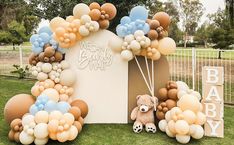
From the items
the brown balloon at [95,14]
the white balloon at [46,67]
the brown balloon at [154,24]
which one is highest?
the brown balloon at [95,14]

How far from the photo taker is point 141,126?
19.6 feet

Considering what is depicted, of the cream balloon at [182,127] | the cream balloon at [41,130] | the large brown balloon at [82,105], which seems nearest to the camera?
the cream balloon at [41,130]

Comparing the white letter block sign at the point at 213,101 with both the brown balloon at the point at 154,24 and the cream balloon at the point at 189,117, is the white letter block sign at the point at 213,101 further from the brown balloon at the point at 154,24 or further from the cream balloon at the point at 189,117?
the brown balloon at the point at 154,24

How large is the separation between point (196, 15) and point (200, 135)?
44.6 meters

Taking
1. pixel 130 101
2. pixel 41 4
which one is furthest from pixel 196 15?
pixel 130 101

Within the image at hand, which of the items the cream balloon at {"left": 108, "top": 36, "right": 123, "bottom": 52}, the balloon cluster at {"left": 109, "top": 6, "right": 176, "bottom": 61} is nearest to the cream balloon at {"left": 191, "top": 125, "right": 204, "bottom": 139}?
the balloon cluster at {"left": 109, "top": 6, "right": 176, "bottom": 61}

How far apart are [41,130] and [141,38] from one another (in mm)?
2393

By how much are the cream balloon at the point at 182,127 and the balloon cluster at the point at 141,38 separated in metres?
1.38

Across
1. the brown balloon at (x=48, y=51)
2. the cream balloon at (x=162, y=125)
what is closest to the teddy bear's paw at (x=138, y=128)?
the cream balloon at (x=162, y=125)

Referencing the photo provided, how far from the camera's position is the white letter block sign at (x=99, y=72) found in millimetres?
6328

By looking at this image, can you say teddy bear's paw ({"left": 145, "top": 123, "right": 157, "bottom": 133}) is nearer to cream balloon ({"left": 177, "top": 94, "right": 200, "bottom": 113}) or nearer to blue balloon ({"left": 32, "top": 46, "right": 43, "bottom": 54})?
cream balloon ({"left": 177, "top": 94, "right": 200, "bottom": 113})

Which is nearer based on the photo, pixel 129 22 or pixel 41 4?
pixel 129 22

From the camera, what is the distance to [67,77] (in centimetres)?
603

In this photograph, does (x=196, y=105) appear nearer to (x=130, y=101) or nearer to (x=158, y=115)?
(x=158, y=115)
